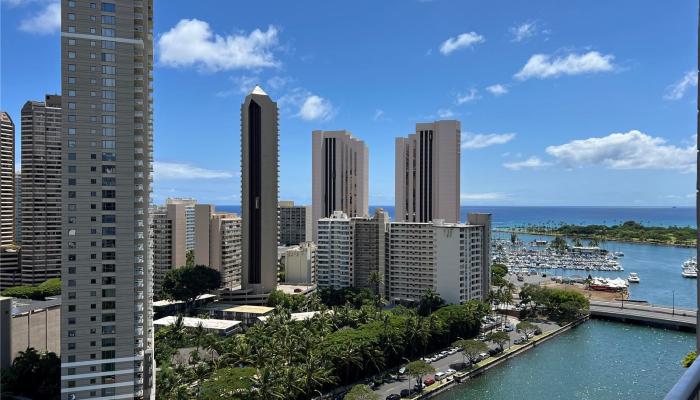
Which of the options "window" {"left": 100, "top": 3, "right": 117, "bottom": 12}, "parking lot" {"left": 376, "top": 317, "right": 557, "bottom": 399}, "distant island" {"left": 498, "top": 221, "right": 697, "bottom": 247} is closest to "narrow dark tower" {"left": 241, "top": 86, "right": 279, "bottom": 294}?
"parking lot" {"left": 376, "top": 317, "right": 557, "bottom": 399}

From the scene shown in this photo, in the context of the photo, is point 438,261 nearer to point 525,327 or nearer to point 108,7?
point 525,327

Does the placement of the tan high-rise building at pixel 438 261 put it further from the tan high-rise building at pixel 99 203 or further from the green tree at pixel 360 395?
the tan high-rise building at pixel 99 203

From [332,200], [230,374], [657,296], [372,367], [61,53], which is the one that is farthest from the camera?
[332,200]

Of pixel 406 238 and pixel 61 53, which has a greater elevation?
pixel 61 53

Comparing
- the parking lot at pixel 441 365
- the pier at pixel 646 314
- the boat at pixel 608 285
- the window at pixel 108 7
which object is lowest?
the parking lot at pixel 441 365

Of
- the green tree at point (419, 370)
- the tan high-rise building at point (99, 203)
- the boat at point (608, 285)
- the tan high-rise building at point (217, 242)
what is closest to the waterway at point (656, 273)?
the boat at point (608, 285)

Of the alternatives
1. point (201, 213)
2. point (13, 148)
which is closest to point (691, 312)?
point (201, 213)

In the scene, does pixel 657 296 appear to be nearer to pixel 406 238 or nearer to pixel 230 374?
pixel 406 238
